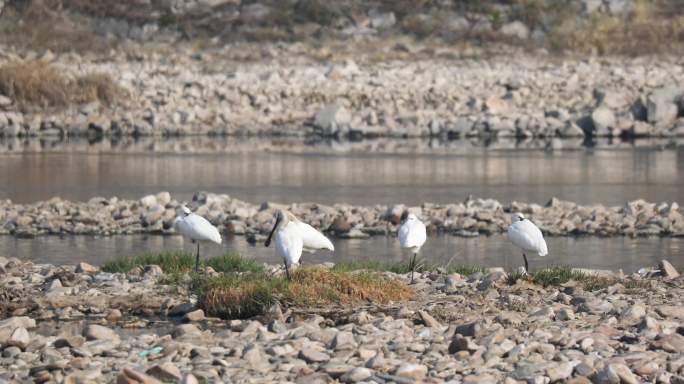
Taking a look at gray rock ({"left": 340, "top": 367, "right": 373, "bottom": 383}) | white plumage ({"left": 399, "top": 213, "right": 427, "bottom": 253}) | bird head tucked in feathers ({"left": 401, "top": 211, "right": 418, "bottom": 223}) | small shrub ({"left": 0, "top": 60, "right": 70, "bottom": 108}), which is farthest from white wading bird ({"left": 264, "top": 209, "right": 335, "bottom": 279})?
small shrub ({"left": 0, "top": 60, "right": 70, "bottom": 108})

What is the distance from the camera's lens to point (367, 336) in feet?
32.4

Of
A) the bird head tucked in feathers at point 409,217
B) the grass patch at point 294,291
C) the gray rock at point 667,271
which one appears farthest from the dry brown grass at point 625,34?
the grass patch at point 294,291

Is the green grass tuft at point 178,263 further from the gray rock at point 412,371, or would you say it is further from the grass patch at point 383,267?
the gray rock at point 412,371

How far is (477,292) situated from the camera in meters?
12.0

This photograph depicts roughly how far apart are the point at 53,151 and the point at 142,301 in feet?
72.7

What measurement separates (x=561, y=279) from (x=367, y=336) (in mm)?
2991

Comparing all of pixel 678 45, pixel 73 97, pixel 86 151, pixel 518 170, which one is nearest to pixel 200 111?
pixel 73 97

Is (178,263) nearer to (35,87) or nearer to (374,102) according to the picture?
(374,102)

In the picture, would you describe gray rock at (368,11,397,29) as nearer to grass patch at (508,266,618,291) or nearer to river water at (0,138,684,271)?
river water at (0,138,684,271)

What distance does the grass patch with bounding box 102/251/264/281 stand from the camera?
13.6 m

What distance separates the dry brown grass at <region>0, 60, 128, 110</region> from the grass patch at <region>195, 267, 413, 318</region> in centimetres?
2877

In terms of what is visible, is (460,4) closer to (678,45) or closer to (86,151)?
(678,45)

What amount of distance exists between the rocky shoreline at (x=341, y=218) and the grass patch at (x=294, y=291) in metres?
6.80

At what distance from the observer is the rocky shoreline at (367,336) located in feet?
29.3
